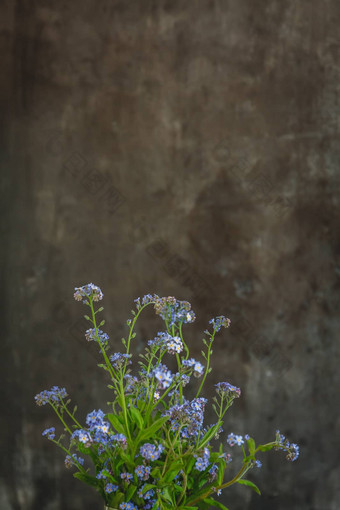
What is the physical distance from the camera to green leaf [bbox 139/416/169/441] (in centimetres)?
102

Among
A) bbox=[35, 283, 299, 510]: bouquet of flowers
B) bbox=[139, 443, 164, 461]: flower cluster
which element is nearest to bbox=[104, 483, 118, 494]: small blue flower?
bbox=[35, 283, 299, 510]: bouquet of flowers

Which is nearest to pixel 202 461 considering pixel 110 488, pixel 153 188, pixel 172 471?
pixel 172 471

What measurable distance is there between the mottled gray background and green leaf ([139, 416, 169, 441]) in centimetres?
109

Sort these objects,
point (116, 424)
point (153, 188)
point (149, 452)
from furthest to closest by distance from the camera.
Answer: point (153, 188) → point (116, 424) → point (149, 452)

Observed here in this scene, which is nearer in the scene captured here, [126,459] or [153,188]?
[126,459]

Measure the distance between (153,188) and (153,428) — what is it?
Answer: 1.27 m

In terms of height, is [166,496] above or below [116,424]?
below

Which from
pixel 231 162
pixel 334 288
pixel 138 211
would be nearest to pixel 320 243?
pixel 334 288

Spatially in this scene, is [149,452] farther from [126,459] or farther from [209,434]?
[209,434]

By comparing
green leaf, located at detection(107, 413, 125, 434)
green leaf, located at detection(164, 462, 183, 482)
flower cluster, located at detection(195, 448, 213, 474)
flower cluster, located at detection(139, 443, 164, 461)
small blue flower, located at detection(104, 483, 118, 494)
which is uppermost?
green leaf, located at detection(107, 413, 125, 434)

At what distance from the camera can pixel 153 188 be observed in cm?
213

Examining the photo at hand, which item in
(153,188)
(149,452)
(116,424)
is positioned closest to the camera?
(149,452)

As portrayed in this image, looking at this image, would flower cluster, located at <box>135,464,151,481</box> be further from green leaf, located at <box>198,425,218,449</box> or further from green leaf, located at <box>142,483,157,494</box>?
green leaf, located at <box>198,425,218,449</box>

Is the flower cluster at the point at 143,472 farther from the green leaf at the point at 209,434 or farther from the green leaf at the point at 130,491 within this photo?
the green leaf at the point at 209,434
